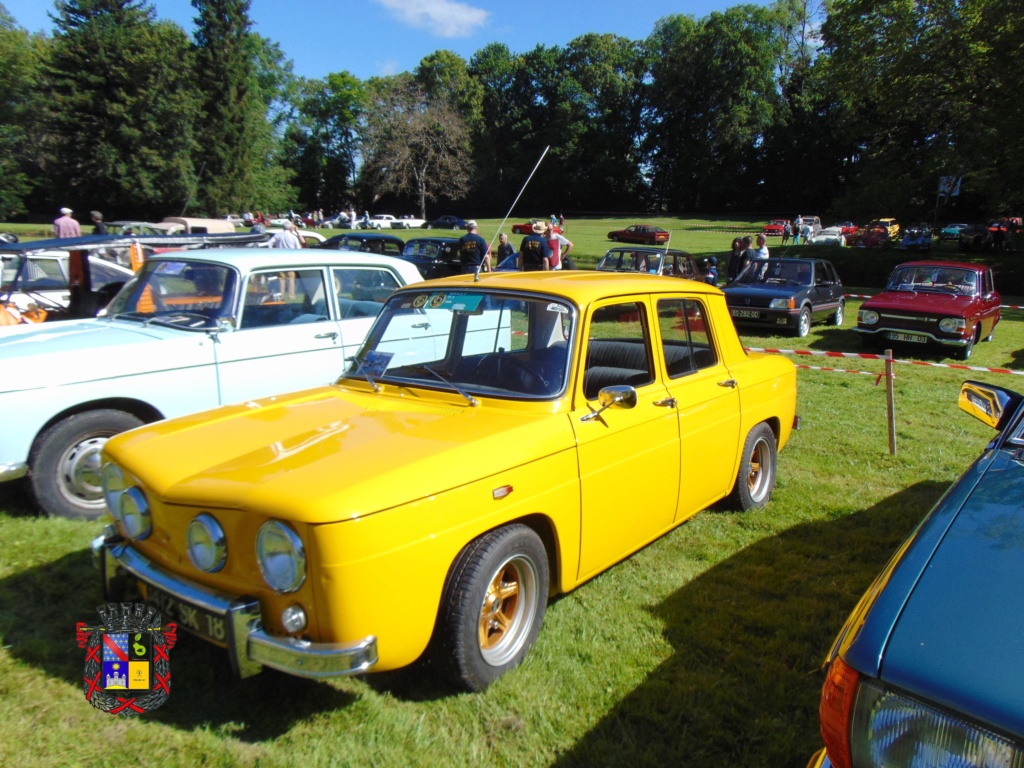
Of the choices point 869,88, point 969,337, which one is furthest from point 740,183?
point 969,337

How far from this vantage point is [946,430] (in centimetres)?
716

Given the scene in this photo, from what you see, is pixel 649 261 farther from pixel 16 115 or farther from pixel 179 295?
pixel 16 115

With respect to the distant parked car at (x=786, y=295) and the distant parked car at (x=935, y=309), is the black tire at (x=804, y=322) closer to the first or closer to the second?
the distant parked car at (x=786, y=295)

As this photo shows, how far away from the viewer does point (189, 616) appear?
8.90 feet

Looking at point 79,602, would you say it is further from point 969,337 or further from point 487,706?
point 969,337

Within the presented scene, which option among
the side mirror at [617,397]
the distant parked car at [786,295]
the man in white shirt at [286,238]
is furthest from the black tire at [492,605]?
the man in white shirt at [286,238]

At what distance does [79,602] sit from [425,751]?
2093 mm

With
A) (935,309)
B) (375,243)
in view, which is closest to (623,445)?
(935,309)

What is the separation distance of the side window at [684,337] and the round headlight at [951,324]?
859 cm

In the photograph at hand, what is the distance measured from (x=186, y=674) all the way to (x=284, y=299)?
3.40 metres

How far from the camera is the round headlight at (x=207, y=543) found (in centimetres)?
262

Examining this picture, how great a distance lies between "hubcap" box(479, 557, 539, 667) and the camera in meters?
3.02

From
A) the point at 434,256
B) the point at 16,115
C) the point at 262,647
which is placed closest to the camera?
the point at 262,647

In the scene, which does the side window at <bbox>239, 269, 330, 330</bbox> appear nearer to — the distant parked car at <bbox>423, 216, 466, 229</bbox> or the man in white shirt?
the man in white shirt
